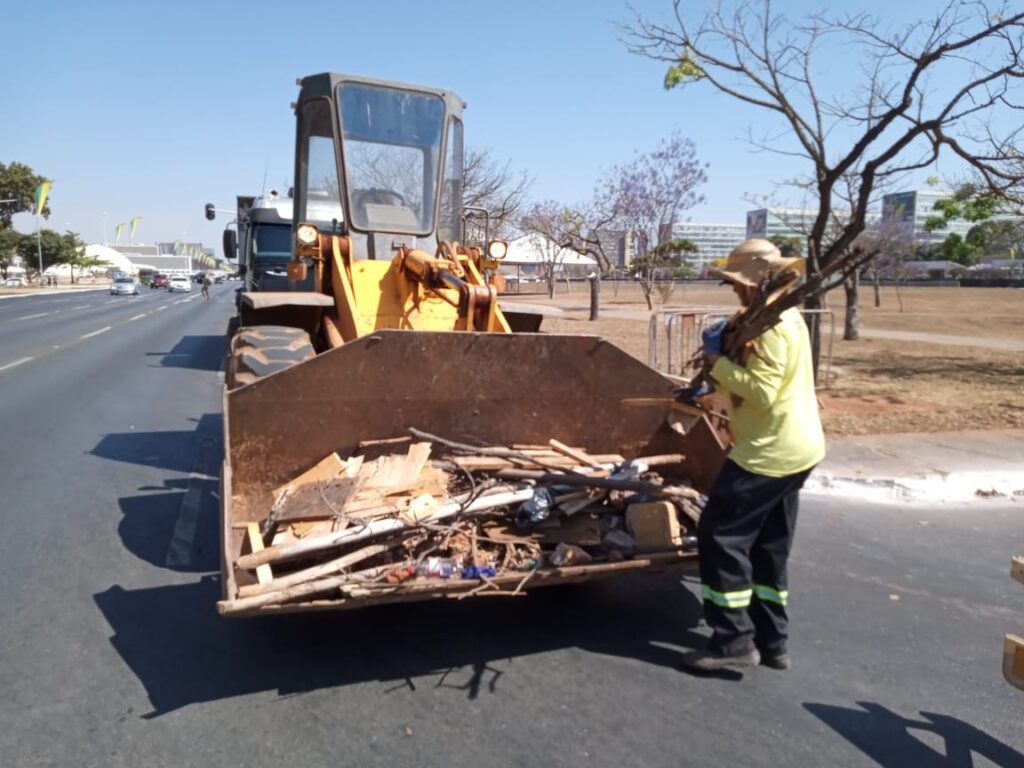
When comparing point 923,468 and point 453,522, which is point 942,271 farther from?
point 453,522

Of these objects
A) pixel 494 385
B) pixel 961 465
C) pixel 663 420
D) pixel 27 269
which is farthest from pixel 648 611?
pixel 27 269

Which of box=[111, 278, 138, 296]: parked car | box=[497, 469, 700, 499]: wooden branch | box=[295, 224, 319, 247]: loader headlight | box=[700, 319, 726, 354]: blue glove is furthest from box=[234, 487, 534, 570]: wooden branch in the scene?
box=[111, 278, 138, 296]: parked car

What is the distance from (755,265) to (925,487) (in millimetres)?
4476

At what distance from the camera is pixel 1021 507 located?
22.9ft

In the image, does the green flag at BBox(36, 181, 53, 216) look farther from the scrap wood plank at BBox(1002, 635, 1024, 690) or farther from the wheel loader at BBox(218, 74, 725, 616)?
the scrap wood plank at BBox(1002, 635, 1024, 690)

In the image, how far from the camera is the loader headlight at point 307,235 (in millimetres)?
6133

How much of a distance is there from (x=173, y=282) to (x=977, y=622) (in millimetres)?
66069

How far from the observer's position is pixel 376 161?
22.7 feet

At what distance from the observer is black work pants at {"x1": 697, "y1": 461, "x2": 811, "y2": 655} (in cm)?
383

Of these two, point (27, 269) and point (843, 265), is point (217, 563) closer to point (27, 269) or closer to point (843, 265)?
point (843, 265)

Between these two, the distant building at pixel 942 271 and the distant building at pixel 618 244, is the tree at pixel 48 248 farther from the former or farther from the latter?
the distant building at pixel 942 271

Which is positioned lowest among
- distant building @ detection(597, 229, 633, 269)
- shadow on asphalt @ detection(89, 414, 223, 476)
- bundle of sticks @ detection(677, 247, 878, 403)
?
shadow on asphalt @ detection(89, 414, 223, 476)

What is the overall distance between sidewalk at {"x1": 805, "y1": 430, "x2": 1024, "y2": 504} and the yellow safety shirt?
3.83 meters

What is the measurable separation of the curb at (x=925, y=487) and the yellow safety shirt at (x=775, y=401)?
379cm
